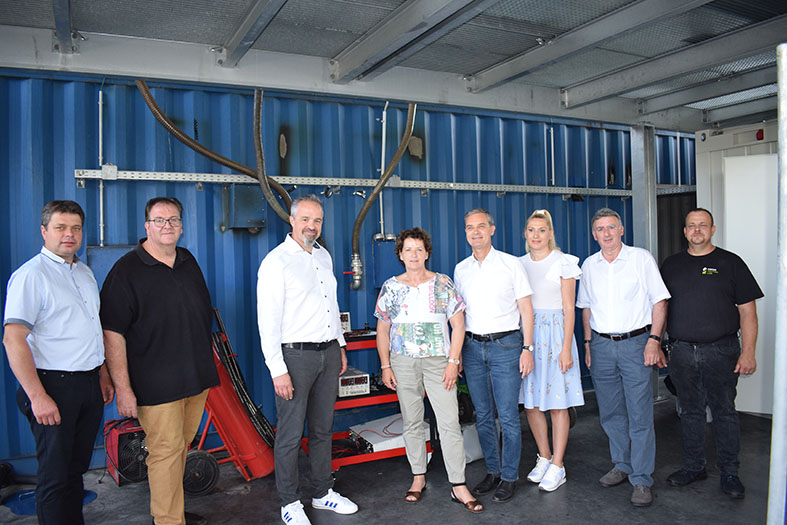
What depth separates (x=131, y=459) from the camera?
3.86m

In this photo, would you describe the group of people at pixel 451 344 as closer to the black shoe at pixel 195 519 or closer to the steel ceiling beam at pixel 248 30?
the black shoe at pixel 195 519

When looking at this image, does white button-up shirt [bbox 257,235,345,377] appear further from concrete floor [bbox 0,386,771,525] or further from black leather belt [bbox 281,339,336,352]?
concrete floor [bbox 0,386,771,525]

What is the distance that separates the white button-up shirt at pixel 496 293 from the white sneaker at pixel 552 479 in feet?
3.41

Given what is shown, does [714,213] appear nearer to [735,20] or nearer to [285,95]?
[735,20]

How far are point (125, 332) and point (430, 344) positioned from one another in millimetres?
1697

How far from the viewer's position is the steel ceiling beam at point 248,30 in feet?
10.9

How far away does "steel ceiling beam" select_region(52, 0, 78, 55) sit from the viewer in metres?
3.25

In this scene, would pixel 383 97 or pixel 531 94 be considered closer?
pixel 383 97

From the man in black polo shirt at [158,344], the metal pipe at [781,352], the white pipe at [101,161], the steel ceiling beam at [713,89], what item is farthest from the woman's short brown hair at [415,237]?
the steel ceiling beam at [713,89]

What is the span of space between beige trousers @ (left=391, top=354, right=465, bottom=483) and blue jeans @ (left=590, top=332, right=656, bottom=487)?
1.02m

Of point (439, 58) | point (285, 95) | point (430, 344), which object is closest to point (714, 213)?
point (439, 58)

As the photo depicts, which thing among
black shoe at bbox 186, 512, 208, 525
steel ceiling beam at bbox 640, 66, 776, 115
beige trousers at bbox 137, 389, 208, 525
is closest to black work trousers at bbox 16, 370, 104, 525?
beige trousers at bbox 137, 389, 208, 525

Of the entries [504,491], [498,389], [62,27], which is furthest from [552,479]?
[62,27]

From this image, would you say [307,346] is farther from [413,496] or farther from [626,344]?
[626,344]
